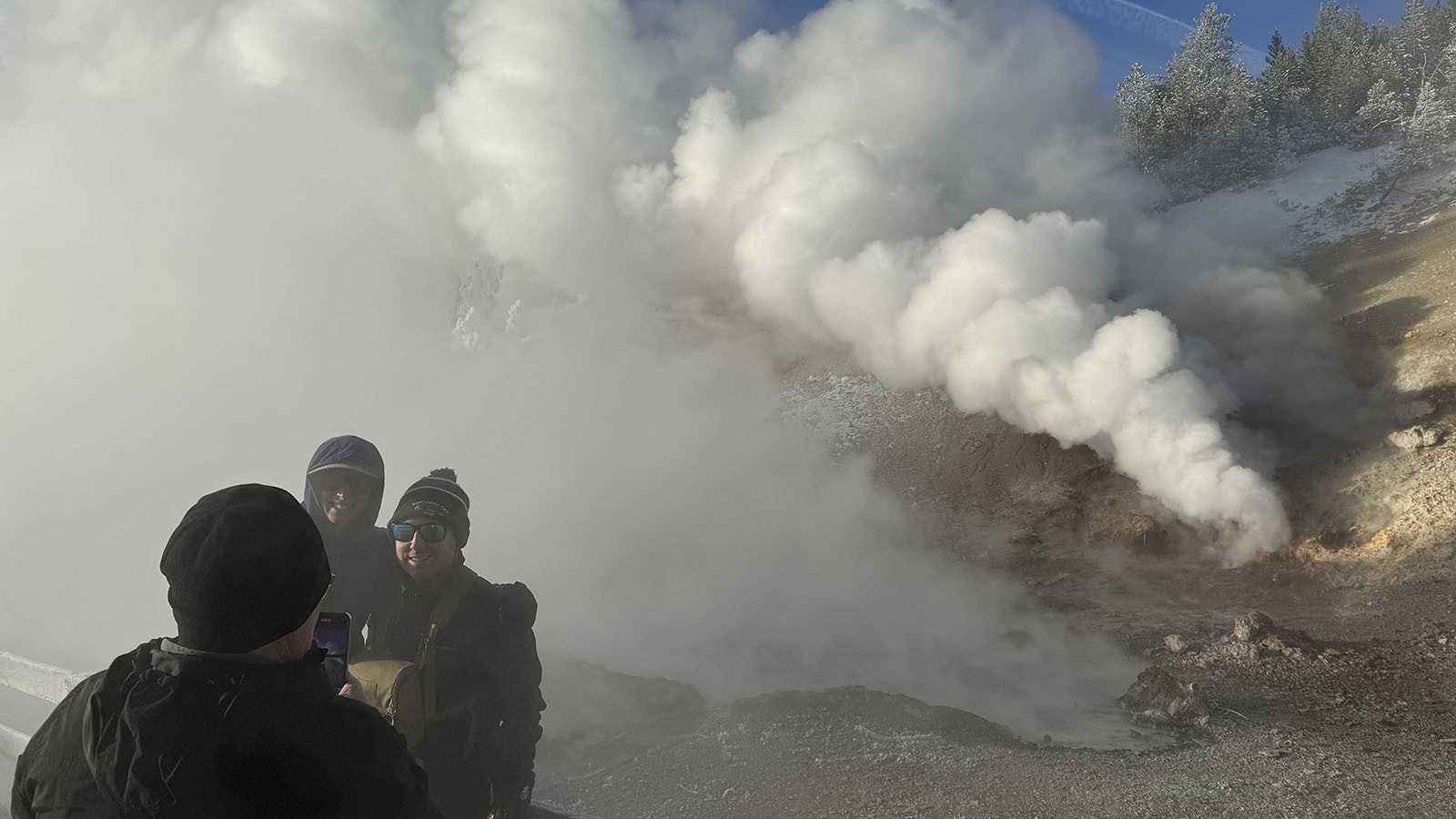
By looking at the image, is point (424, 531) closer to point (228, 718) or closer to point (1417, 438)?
point (228, 718)

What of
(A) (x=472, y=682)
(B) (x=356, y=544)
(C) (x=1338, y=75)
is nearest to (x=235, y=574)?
(A) (x=472, y=682)

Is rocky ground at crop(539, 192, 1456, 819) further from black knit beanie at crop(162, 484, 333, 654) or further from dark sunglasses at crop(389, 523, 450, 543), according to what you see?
black knit beanie at crop(162, 484, 333, 654)


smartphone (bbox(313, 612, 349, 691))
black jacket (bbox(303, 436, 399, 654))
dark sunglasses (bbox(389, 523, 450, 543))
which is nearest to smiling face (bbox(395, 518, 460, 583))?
dark sunglasses (bbox(389, 523, 450, 543))

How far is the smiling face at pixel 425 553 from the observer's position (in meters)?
2.59

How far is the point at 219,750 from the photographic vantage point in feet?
4.18

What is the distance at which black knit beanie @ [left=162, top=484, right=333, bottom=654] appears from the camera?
51.9 inches

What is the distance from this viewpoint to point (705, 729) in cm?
559

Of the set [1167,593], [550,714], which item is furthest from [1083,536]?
[550,714]

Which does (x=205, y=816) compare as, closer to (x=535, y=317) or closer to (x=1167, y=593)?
(x=1167, y=593)

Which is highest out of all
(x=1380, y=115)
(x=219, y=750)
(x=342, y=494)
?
(x=1380, y=115)

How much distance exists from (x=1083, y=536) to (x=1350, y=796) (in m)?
7.94

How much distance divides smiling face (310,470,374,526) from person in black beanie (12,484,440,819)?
171 cm

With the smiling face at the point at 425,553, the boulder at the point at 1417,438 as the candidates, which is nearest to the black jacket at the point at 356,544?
the smiling face at the point at 425,553

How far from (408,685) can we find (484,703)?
0.73 ft
